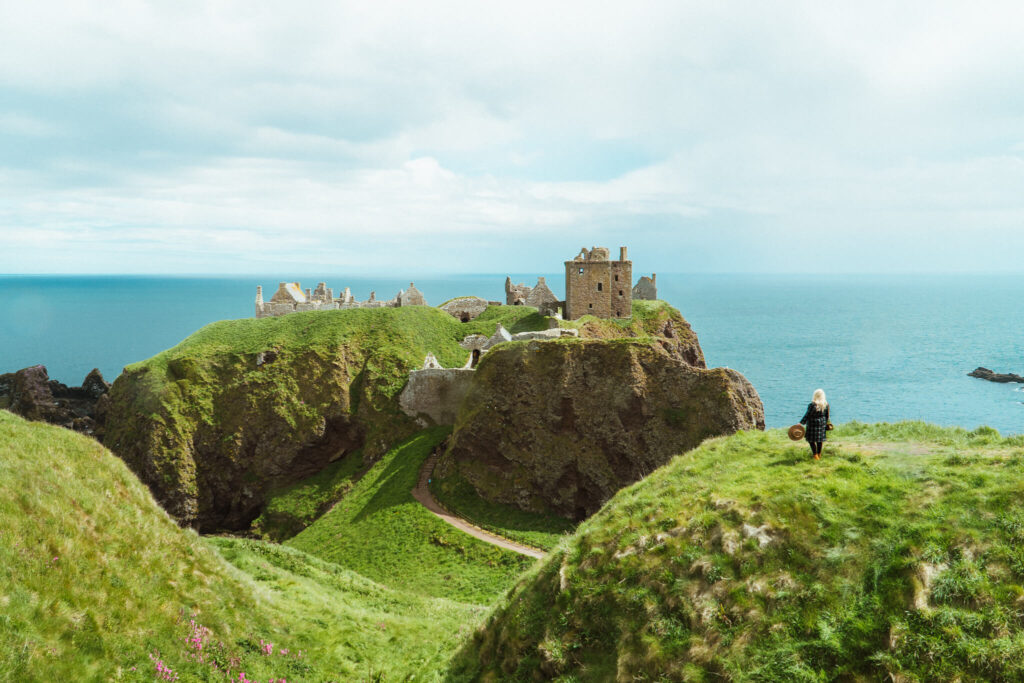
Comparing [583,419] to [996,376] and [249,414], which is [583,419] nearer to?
[249,414]

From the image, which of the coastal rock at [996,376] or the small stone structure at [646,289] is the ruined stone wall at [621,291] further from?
the coastal rock at [996,376]

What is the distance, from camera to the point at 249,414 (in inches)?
2181

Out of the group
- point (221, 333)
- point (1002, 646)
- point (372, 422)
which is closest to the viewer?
point (1002, 646)

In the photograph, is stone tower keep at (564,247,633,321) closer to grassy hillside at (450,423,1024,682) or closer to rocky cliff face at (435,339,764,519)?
rocky cliff face at (435,339,764,519)

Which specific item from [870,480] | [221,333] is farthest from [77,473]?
[221,333]

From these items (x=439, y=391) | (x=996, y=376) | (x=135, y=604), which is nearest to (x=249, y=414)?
(x=439, y=391)

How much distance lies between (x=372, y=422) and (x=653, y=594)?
4446 cm

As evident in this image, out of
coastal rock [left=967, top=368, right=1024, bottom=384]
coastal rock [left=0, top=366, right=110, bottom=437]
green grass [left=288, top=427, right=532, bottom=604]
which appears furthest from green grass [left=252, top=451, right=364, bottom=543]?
coastal rock [left=967, top=368, right=1024, bottom=384]

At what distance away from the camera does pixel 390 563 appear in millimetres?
35656

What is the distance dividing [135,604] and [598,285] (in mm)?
57612

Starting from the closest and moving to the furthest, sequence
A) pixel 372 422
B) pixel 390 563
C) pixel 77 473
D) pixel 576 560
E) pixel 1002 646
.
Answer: pixel 1002 646
pixel 576 560
pixel 77 473
pixel 390 563
pixel 372 422

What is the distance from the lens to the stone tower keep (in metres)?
66.4

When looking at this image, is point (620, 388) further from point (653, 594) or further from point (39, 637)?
point (39, 637)

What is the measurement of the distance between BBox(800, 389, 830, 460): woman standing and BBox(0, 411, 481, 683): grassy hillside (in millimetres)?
13616
